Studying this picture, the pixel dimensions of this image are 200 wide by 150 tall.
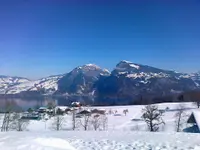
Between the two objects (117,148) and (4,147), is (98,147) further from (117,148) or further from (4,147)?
(4,147)

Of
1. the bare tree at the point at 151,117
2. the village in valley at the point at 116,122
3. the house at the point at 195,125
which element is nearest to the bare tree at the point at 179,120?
the village in valley at the point at 116,122

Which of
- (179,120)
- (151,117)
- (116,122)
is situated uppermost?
(151,117)

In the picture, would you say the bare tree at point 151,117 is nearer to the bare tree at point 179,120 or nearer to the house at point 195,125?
the bare tree at point 179,120

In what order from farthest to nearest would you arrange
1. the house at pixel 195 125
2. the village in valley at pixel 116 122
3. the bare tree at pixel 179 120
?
the bare tree at pixel 179 120, the village in valley at pixel 116 122, the house at pixel 195 125

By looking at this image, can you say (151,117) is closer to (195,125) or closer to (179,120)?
(195,125)

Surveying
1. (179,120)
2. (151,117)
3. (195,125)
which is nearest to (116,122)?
(179,120)

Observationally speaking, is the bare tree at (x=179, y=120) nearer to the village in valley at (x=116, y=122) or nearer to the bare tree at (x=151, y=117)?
the village in valley at (x=116, y=122)

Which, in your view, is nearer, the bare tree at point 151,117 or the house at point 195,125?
the house at point 195,125

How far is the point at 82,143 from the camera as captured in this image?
971cm

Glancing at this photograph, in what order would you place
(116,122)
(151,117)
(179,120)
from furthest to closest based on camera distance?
(116,122) → (179,120) → (151,117)

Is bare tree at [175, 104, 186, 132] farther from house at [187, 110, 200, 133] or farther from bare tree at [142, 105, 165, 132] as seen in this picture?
bare tree at [142, 105, 165, 132]

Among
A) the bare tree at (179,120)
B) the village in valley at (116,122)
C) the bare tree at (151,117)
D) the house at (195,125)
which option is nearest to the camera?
the house at (195,125)

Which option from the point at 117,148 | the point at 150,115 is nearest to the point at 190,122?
the point at 150,115

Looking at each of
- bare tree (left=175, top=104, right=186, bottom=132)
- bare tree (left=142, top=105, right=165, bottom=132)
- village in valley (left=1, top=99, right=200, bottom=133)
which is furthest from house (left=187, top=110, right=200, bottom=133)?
bare tree (left=142, top=105, right=165, bottom=132)
